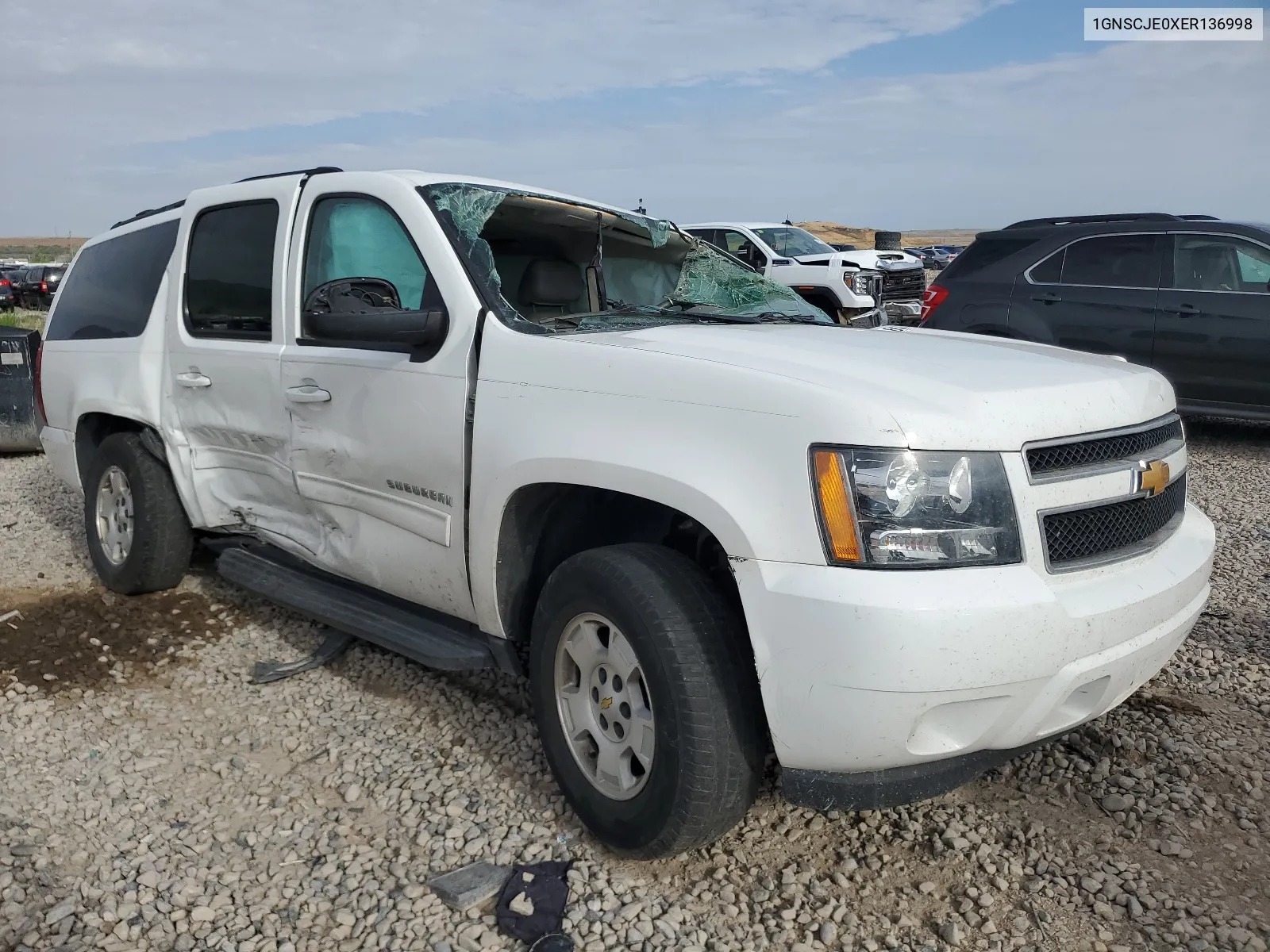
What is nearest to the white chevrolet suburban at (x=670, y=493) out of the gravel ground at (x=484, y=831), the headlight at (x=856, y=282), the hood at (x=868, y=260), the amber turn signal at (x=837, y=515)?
the amber turn signal at (x=837, y=515)

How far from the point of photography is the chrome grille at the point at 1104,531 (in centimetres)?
245

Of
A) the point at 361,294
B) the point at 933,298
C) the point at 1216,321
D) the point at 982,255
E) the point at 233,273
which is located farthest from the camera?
the point at 933,298

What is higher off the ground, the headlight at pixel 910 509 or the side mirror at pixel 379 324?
the side mirror at pixel 379 324

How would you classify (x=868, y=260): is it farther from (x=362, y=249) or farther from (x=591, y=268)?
(x=362, y=249)

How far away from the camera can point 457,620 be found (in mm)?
3506

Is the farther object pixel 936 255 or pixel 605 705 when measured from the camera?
pixel 936 255

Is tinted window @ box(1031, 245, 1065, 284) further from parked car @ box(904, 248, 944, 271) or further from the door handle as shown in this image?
parked car @ box(904, 248, 944, 271)

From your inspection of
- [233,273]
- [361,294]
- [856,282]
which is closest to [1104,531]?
[361,294]

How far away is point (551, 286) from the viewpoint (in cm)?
388

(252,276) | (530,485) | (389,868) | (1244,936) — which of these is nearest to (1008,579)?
(1244,936)

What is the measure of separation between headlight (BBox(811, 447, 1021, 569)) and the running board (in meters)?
1.41

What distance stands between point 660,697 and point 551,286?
1.87 metres

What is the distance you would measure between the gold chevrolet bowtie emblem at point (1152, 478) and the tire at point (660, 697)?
1074 mm

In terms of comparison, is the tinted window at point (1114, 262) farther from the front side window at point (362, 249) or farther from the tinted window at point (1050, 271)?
the front side window at point (362, 249)
